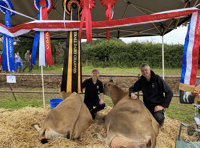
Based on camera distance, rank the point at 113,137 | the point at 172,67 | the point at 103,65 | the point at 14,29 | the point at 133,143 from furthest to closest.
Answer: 1. the point at 103,65
2. the point at 172,67
3. the point at 14,29
4. the point at 113,137
5. the point at 133,143

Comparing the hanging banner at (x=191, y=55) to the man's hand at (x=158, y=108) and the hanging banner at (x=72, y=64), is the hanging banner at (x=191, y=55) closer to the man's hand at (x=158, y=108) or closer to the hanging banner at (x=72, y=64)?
the man's hand at (x=158, y=108)

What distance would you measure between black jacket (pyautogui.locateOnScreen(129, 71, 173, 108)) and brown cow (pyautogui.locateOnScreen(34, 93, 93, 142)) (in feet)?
4.56

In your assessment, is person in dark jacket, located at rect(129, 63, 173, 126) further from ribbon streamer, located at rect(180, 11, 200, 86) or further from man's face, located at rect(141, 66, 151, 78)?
ribbon streamer, located at rect(180, 11, 200, 86)

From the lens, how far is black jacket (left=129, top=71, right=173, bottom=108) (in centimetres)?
301

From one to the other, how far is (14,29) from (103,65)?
46.3ft

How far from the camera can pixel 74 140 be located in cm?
259

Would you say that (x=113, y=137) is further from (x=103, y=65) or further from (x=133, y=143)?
(x=103, y=65)

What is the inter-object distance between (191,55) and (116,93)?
6.00ft

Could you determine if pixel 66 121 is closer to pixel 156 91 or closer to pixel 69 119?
pixel 69 119

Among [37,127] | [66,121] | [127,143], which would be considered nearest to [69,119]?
[66,121]

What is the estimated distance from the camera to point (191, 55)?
2.70 meters

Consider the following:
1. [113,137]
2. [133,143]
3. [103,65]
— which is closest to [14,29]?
[113,137]

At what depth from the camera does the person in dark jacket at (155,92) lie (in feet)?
9.71

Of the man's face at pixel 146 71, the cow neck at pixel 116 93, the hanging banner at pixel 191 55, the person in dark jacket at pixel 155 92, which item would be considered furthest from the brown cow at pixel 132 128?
the hanging banner at pixel 191 55
